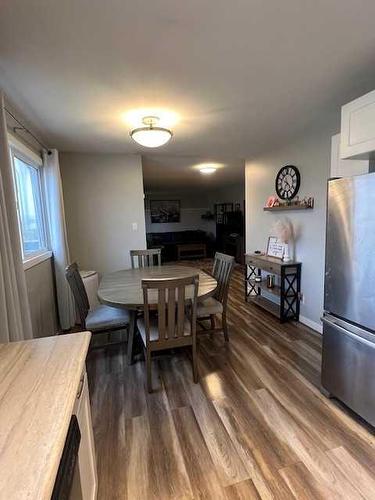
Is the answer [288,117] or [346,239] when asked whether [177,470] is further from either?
[288,117]

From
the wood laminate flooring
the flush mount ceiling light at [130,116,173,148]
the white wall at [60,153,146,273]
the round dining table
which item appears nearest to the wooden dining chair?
the white wall at [60,153,146,273]

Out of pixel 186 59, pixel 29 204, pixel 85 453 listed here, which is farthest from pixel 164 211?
pixel 85 453

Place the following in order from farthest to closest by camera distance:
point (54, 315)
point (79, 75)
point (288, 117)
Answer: point (54, 315) → point (288, 117) → point (79, 75)

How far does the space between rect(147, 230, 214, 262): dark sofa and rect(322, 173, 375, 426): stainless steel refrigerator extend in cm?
646

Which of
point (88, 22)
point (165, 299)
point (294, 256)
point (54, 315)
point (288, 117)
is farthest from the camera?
point (294, 256)

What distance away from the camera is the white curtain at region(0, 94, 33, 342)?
1523mm

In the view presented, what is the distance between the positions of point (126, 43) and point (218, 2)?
52cm

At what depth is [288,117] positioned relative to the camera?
100 inches

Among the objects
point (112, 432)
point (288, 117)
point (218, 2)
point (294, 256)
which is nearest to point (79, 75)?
point (218, 2)

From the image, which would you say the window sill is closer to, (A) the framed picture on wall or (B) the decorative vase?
(B) the decorative vase

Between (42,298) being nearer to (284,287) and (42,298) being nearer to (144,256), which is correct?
(144,256)

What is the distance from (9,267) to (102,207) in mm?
2367

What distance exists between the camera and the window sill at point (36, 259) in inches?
91.5

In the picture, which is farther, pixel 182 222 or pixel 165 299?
pixel 182 222
